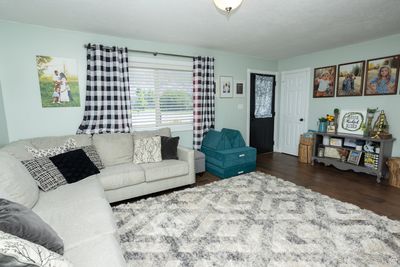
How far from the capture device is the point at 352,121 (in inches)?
155

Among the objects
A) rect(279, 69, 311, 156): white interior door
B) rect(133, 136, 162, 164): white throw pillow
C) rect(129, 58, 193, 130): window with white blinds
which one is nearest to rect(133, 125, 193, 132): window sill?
rect(129, 58, 193, 130): window with white blinds

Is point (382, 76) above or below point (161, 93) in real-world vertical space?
above

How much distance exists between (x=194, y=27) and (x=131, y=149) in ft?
6.58

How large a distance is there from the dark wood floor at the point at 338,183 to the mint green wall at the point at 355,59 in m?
0.85

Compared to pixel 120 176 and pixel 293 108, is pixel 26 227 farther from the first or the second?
pixel 293 108

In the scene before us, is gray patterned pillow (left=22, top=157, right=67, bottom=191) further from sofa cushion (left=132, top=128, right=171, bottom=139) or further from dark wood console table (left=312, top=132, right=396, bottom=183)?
dark wood console table (left=312, top=132, right=396, bottom=183)

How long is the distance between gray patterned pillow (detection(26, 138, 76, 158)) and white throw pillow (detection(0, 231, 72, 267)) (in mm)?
1943

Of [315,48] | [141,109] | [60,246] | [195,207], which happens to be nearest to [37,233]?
[60,246]

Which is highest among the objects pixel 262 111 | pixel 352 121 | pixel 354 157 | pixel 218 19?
pixel 218 19

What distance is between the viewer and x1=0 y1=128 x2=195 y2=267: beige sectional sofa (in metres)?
1.27

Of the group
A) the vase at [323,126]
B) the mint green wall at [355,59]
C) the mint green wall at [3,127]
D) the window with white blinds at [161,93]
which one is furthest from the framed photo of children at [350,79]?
the mint green wall at [3,127]

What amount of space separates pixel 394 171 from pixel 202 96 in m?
3.33

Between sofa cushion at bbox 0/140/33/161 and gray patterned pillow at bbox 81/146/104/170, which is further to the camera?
gray patterned pillow at bbox 81/146/104/170

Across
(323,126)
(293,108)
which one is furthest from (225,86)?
(323,126)
